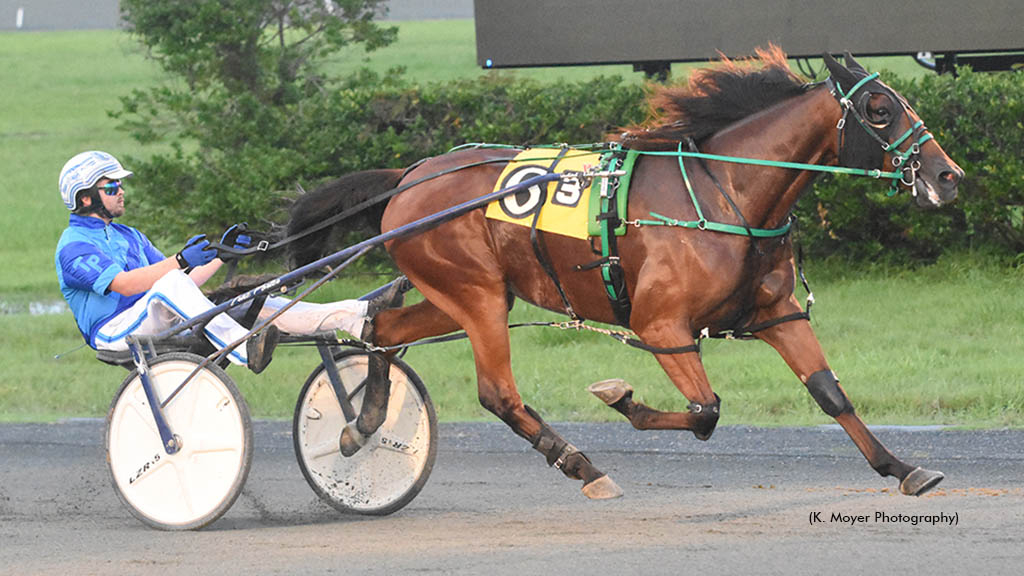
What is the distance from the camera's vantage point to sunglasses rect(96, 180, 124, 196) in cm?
614

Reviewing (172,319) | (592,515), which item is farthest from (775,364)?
(172,319)

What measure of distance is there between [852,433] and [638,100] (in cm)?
708

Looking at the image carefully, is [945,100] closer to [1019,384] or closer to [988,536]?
[1019,384]

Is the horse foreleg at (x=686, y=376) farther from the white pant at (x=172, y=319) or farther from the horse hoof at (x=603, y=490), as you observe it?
the white pant at (x=172, y=319)

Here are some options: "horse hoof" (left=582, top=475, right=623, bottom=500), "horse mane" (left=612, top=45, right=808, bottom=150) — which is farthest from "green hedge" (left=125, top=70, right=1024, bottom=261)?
"horse hoof" (left=582, top=475, right=623, bottom=500)

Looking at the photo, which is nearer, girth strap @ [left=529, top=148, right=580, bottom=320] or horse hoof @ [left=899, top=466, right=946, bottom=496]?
horse hoof @ [left=899, top=466, right=946, bottom=496]

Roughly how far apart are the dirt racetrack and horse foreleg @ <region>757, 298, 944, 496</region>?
19 cm

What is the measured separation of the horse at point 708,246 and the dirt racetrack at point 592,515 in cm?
33

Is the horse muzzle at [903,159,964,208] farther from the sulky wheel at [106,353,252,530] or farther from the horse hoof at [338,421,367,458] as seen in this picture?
the sulky wheel at [106,353,252,530]

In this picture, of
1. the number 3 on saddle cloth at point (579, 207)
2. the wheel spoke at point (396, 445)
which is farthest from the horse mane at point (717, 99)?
the wheel spoke at point (396, 445)

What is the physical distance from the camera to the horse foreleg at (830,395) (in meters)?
5.20

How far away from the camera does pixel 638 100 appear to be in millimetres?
12180

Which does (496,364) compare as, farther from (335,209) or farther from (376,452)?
(335,209)

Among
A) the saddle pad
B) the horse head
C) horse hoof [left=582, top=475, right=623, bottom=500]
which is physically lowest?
horse hoof [left=582, top=475, right=623, bottom=500]
